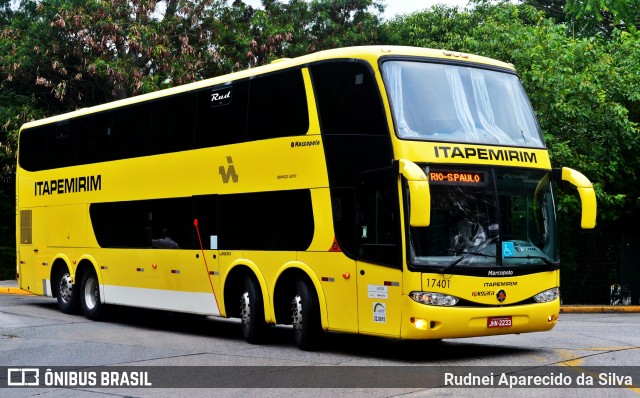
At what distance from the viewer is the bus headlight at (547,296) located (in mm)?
13805

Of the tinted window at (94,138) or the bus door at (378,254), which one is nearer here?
the bus door at (378,254)

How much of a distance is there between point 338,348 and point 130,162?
622 cm

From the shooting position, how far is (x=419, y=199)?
12.1 m

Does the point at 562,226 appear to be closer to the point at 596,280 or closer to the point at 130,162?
the point at 596,280

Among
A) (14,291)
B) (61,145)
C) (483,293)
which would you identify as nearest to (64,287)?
(61,145)

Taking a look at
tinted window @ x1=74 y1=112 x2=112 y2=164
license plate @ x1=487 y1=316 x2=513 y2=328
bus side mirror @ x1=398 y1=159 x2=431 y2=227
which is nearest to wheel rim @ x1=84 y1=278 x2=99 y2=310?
tinted window @ x1=74 y1=112 x2=112 y2=164

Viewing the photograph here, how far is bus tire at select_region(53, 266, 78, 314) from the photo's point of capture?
21266 mm

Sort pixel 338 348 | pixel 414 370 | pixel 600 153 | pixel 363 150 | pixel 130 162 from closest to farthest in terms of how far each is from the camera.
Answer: pixel 414 370
pixel 363 150
pixel 338 348
pixel 130 162
pixel 600 153

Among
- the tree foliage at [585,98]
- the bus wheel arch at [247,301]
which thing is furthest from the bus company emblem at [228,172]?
the tree foliage at [585,98]

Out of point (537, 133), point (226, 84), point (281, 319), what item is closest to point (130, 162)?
point (226, 84)

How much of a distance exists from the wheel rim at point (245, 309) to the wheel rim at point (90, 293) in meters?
5.52

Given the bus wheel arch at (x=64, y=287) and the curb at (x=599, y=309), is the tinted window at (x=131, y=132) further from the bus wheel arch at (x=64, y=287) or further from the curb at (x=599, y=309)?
the curb at (x=599, y=309)

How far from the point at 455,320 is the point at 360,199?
6.75 feet

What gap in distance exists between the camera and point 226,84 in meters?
16.7
